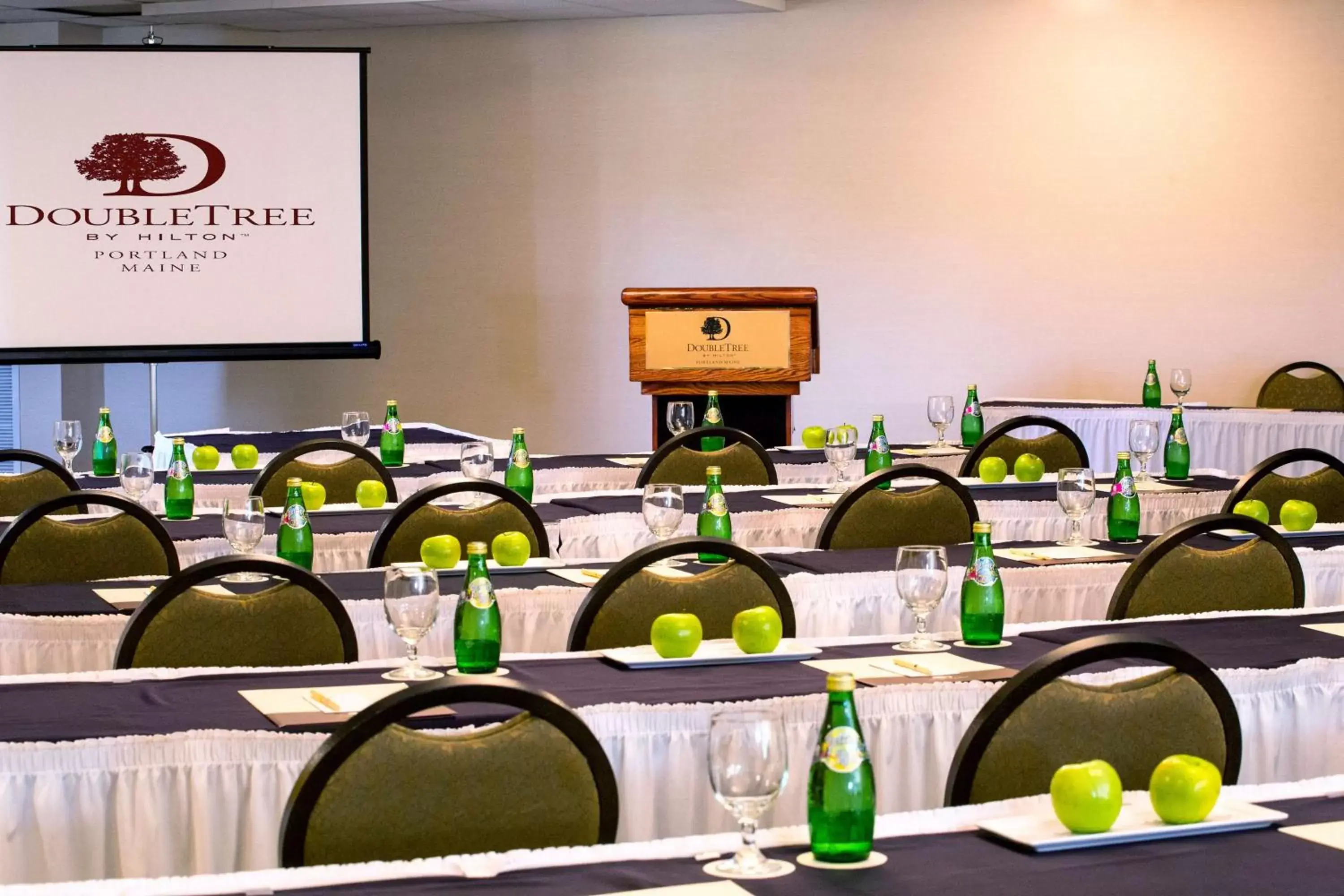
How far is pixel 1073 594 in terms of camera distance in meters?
4.69

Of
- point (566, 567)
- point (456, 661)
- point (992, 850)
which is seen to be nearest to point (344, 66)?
point (566, 567)

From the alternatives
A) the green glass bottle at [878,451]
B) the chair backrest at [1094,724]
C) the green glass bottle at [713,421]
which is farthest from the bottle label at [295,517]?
the green glass bottle at [713,421]

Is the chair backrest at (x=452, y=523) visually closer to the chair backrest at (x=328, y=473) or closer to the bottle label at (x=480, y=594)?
the chair backrest at (x=328, y=473)

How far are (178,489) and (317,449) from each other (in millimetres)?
794

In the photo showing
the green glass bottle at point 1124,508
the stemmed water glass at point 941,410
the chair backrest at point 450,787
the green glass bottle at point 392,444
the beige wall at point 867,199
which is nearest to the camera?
the chair backrest at point 450,787

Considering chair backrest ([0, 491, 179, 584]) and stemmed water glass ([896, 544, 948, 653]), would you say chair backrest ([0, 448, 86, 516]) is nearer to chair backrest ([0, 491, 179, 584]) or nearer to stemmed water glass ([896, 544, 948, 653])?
chair backrest ([0, 491, 179, 584])

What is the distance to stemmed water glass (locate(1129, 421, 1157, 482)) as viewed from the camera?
660 centimetres

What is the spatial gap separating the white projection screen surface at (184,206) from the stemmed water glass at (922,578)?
753 cm

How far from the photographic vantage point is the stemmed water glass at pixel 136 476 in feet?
19.2

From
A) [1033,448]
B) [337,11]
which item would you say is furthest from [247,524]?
[337,11]

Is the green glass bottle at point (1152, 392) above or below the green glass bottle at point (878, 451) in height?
above

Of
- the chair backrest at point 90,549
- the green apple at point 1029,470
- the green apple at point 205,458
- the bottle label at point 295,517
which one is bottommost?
the chair backrest at point 90,549

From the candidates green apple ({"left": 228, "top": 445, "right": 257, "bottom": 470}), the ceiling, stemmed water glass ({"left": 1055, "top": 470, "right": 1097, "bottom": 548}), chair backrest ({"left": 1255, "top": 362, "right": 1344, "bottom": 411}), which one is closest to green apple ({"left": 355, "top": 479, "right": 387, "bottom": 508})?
green apple ({"left": 228, "top": 445, "right": 257, "bottom": 470})

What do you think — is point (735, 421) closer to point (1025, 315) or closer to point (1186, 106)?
point (1025, 315)
